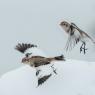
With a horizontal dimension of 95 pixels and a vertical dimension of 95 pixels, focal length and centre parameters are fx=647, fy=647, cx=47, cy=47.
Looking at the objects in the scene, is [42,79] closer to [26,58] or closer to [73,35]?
[26,58]

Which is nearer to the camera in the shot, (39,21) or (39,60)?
(39,60)

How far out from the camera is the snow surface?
2758mm

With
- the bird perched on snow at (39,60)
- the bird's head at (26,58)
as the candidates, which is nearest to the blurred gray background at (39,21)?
the bird's head at (26,58)

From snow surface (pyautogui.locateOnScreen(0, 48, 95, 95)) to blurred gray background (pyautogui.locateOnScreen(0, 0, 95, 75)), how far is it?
2.41 meters

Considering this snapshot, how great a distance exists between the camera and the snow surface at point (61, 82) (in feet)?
9.05

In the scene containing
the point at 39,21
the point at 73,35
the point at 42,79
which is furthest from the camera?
the point at 39,21

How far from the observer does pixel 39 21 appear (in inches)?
237

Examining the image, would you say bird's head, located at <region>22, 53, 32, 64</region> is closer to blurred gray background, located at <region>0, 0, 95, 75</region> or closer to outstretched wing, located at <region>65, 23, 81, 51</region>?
outstretched wing, located at <region>65, 23, 81, 51</region>

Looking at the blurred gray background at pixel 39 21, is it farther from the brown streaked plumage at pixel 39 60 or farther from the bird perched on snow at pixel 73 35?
the brown streaked plumage at pixel 39 60

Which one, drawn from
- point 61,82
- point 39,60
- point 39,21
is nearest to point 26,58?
point 39,60

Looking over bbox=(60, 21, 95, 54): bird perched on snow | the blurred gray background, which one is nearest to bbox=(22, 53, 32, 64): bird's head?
bbox=(60, 21, 95, 54): bird perched on snow

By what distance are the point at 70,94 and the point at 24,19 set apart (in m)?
3.37

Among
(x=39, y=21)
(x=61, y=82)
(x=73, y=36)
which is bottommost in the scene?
(x=61, y=82)

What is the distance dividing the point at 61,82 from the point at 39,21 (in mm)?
3255
